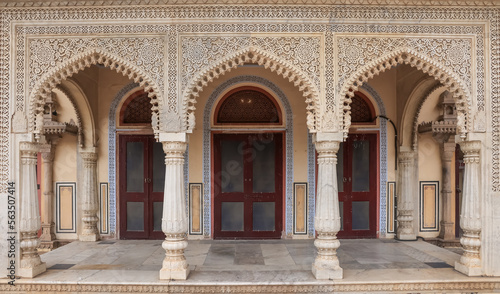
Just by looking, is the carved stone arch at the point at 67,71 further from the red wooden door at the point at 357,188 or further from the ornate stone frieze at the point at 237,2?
the red wooden door at the point at 357,188

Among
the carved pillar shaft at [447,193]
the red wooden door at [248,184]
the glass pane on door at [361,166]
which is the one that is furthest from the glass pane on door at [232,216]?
the carved pillar shaft at [447,193]

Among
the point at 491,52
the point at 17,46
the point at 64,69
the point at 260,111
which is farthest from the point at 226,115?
the point at 491,52

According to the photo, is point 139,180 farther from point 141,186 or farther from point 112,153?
point 112,153

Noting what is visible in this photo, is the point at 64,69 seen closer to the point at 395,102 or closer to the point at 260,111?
the point at 260,111

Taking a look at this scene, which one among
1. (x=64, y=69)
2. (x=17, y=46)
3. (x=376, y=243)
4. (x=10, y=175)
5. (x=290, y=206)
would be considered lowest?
(x=376, y=243)

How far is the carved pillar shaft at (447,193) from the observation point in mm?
7527

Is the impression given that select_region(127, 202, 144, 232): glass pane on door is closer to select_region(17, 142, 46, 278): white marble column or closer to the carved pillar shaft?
select_region(17, 142, 46, 278): white marble column

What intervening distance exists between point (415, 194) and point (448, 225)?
2.87 feet

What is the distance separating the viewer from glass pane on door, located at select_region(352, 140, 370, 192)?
7.69m

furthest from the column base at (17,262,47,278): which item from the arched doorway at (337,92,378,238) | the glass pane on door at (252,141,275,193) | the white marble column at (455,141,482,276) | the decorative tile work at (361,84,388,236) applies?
the decorative tile work at (361,84,388,236)

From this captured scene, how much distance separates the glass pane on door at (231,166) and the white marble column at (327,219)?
267 cm

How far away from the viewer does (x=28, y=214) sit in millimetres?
5164

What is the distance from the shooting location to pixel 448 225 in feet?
24.7

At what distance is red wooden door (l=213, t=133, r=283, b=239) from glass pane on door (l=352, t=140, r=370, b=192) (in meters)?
1.53
